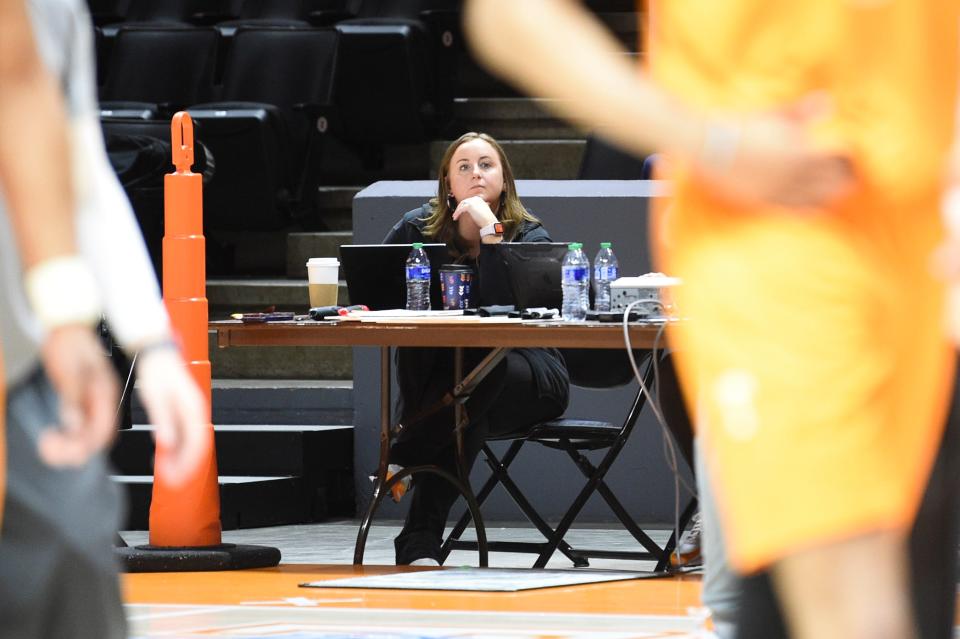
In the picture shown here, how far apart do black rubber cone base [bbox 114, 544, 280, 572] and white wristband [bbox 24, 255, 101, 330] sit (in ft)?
11.7

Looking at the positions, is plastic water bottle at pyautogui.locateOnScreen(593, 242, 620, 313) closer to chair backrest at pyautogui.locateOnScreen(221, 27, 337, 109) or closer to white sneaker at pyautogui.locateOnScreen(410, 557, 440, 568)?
white sneaker at pyautogui.locateOnScreen(410, 557, 440, 568)

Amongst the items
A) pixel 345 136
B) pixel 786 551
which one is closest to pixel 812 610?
pixel 786 551

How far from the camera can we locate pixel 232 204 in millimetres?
8938

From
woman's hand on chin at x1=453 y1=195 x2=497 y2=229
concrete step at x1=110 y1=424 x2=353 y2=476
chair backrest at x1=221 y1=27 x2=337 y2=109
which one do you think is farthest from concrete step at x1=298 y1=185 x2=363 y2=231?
woman's hand on chin at x1=453 y1=195 x2=497 y2=229

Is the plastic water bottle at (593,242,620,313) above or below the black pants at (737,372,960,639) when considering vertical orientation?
above

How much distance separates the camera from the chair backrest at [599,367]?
5.80m

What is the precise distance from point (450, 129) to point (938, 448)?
8.08m

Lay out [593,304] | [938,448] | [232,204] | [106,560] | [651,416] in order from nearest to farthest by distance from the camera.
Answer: [106,560] < [938,448] < [593,304] < [651,416] < [232,204]

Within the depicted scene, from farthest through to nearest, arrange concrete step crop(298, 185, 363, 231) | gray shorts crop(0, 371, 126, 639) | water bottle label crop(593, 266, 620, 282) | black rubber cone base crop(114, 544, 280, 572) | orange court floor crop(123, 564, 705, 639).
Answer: concrete step crop(298, 185, 363, 231) < water bottle label crop(593, 266, 620, 282) < black rubber cone base crop(114, 544, 280, 572) < orange court floor crop(123, 564, 705, 639) < gray shorts crop(0, 371, 126, 639)

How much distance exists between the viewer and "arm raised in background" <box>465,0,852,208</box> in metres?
1.40

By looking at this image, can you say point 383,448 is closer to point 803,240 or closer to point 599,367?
point 599,367

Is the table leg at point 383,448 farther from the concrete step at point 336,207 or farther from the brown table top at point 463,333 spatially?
the concrete step at point 336,207

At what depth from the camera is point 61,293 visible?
4.71 ft

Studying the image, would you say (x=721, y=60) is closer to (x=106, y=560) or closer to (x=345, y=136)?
(x=106, y=560)
